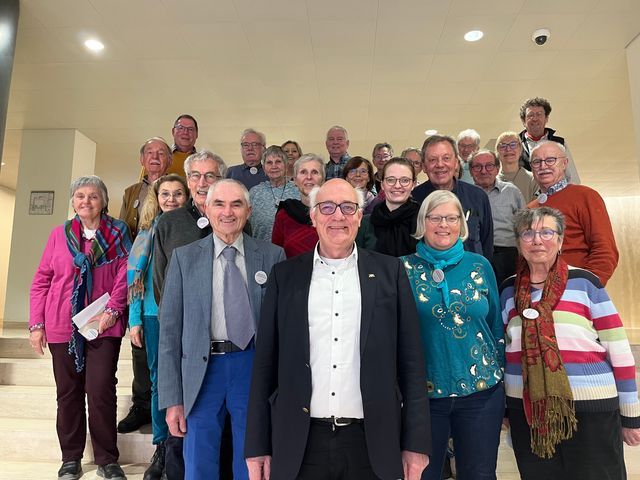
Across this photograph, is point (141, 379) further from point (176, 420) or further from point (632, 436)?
point (632, 436)

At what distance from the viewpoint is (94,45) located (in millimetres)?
5004

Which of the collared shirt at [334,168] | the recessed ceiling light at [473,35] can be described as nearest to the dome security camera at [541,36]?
the recessed ceiling light at [473,35]

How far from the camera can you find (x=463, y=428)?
1734 millimetres

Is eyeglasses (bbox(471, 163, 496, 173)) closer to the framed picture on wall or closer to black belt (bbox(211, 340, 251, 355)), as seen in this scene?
black belt (bbox(211, 340, 251, 355))

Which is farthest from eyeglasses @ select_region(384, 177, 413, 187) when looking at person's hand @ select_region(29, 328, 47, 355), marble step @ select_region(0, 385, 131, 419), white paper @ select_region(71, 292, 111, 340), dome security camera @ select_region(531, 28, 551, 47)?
dome security camera @ select_region(531, 28, 551, 47)

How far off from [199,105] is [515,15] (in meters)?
4.05

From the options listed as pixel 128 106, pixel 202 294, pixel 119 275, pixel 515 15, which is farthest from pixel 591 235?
pixel 128 106

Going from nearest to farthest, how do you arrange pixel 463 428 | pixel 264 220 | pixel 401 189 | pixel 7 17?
pixel 463 428 → pixel 401 189 → pixel 264 220 → pixel 7 17

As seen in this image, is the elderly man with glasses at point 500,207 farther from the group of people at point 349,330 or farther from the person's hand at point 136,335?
the person's hand at point 136,335

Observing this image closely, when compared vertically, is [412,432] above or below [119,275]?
below

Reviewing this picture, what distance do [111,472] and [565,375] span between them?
2354 mm

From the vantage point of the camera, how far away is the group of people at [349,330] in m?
1.47

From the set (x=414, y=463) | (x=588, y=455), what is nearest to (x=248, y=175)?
(x=414, y=463)

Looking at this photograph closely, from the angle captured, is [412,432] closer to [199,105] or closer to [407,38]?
[407,38]
